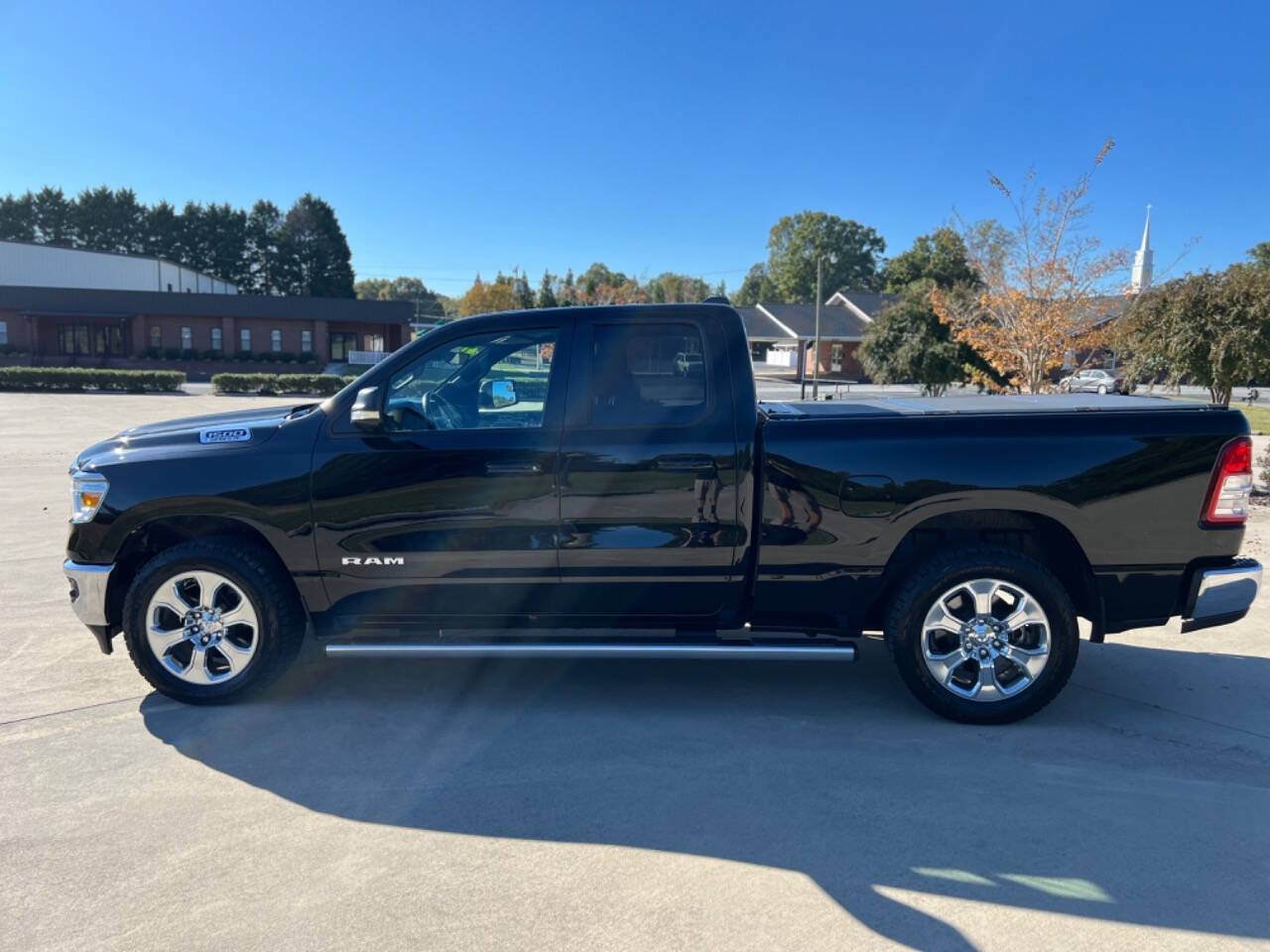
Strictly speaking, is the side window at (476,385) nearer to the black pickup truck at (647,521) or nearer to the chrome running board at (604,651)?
the black pickup truck at (647,521)

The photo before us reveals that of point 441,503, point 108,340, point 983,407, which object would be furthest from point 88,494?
point 108,340

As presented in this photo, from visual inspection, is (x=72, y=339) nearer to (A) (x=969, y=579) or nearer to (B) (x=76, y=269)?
(B) (x=76, y=269)

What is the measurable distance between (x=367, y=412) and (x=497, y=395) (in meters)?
0.67

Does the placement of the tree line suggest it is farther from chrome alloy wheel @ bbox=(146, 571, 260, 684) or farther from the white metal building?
chrome alloy wheel @ bbox=(146, 571, 260, 684)

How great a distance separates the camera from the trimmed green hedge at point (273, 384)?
Result: 3853 centimetres

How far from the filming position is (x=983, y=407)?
15.8 ft

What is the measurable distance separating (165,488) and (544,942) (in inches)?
118

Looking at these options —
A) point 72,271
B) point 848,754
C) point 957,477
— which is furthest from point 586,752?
point 72,271

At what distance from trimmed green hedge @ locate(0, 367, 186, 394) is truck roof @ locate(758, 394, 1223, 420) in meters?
39.7

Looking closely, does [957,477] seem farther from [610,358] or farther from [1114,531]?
[610,358]

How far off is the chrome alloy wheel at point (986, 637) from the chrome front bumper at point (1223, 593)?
2.48ft

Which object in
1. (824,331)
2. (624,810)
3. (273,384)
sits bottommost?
(624,810)

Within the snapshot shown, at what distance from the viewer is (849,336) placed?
194ft

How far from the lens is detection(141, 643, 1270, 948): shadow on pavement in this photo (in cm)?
320
